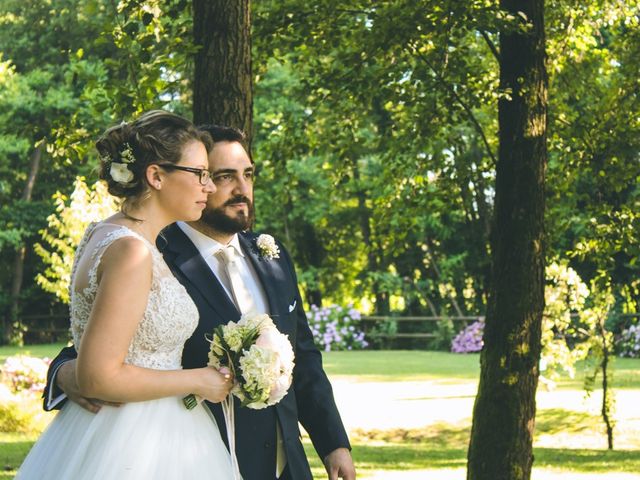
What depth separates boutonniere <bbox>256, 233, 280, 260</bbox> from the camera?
169 inches

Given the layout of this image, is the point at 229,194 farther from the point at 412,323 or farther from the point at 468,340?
the point at 412,323

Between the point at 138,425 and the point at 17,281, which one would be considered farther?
the point at 17,281

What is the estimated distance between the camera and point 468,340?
99.3 ft

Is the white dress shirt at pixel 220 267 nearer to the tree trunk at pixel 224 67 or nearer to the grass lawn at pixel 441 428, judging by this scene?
the tree trunk at pixel 224 67

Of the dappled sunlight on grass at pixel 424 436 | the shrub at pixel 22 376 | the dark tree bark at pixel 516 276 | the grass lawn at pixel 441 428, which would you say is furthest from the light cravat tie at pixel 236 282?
the shrub at pixel 22 376

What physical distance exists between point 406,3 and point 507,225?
2.00 m

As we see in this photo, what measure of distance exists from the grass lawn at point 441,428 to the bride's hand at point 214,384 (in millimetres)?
6721

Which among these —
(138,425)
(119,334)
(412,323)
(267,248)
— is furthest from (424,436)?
(412,323)

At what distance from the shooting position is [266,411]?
3951 mm

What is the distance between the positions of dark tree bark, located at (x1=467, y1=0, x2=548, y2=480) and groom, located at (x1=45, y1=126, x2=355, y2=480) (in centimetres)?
368

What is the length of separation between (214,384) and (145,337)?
0.96ft

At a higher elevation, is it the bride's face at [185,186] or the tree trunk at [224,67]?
the tree trunk at [224,67]

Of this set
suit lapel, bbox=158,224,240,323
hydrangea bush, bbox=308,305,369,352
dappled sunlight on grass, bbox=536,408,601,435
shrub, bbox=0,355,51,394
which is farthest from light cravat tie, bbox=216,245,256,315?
hydrangea bush, bbox=308,305,369,352

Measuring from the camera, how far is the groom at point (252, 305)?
3.88 metres
